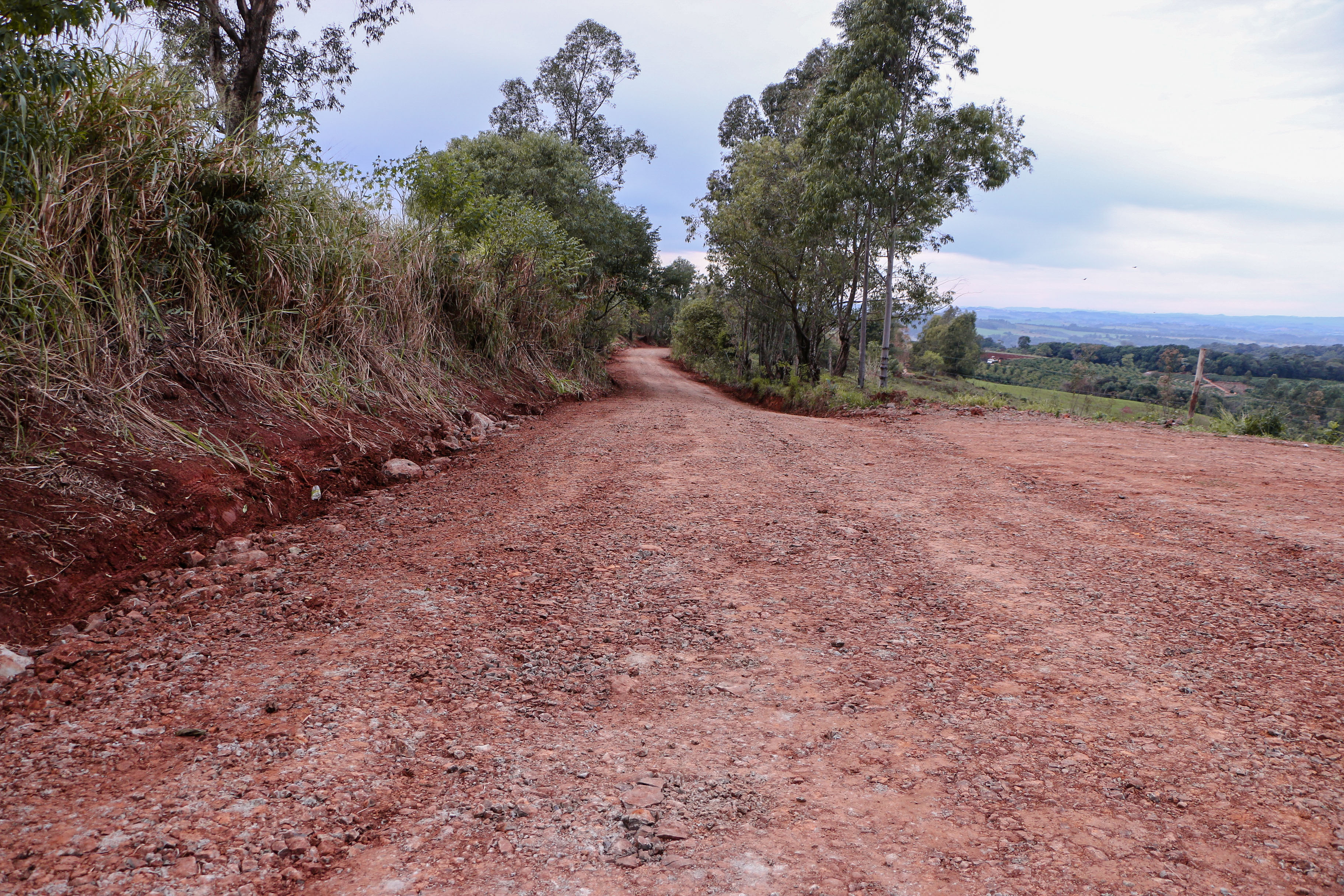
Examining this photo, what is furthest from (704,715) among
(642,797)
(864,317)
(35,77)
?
(864,317)

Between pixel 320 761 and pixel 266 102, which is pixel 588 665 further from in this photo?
pixel 266 102

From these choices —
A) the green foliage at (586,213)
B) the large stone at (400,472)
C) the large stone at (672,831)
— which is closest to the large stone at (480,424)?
the large stone at (400,472)

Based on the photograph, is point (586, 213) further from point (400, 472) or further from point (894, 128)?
point (400, 472)

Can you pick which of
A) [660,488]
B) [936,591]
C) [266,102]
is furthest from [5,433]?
[266,102]

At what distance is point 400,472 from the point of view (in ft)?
18.3

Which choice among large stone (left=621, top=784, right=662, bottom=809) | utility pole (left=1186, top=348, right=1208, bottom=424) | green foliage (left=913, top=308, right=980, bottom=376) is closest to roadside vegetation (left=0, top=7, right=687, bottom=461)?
large stone (left=621, top=784, right=662, bottom=809)

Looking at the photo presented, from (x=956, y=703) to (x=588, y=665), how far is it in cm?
138

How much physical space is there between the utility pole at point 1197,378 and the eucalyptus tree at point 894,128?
593 centimetres

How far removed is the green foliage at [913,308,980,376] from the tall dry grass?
4472 cm

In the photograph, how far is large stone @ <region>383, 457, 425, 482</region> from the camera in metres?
5.49

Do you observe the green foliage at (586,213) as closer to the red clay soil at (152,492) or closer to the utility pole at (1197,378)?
the red clay soil at (152,492)

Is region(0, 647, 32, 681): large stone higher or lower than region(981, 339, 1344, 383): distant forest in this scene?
lower

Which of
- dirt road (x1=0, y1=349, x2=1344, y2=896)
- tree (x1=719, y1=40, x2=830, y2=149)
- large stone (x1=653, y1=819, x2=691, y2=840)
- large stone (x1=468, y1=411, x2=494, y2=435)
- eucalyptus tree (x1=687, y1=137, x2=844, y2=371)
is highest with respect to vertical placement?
tree (x1=719, y1=40, x2=830, y2=149)

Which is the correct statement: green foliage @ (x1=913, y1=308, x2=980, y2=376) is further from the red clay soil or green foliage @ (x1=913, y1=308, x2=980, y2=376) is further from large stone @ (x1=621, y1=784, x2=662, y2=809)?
large stone @ (x1=621, y1=784, x2=662, y2=809)
